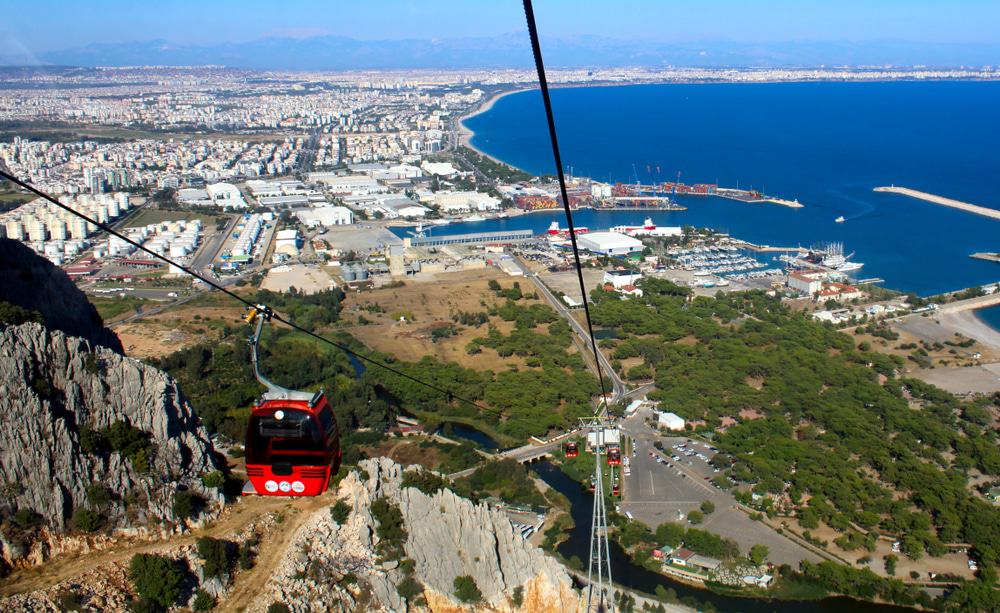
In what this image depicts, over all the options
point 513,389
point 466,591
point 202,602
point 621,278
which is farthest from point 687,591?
point 621,278

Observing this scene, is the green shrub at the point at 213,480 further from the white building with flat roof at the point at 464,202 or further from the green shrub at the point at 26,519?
the white building with flat roof at the point at 464,202

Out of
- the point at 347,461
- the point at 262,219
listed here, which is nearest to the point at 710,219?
the point at 262,219

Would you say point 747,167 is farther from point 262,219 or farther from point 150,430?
point 150,430

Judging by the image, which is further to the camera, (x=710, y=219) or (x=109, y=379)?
(x=710, y=219)

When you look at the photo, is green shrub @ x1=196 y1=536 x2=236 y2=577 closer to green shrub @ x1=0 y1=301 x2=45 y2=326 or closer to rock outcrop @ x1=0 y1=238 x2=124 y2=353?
green shrub @ x1=0 y1=301 x2=45 y2=326

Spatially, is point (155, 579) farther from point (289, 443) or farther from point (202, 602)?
point (289, 443)
